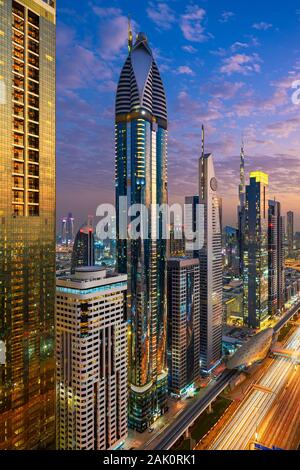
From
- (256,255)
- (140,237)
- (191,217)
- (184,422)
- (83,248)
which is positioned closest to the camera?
(184,422)

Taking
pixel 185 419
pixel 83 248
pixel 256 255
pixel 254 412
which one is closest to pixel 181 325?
pixel 185 419

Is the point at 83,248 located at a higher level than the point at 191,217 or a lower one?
lower

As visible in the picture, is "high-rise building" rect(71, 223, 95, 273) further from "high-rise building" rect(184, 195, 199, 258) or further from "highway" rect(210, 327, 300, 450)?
"highway" rect(210, 327, 300, 450)

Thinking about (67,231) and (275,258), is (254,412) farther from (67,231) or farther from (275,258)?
(67,231)

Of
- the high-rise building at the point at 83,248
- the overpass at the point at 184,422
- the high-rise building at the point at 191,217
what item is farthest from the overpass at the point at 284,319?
the high-rise building at the point at 83,248

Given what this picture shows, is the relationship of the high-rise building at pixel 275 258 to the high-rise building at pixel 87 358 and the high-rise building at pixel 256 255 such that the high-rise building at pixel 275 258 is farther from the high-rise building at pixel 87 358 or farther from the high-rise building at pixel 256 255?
the high-rise building at pixel 87 358
